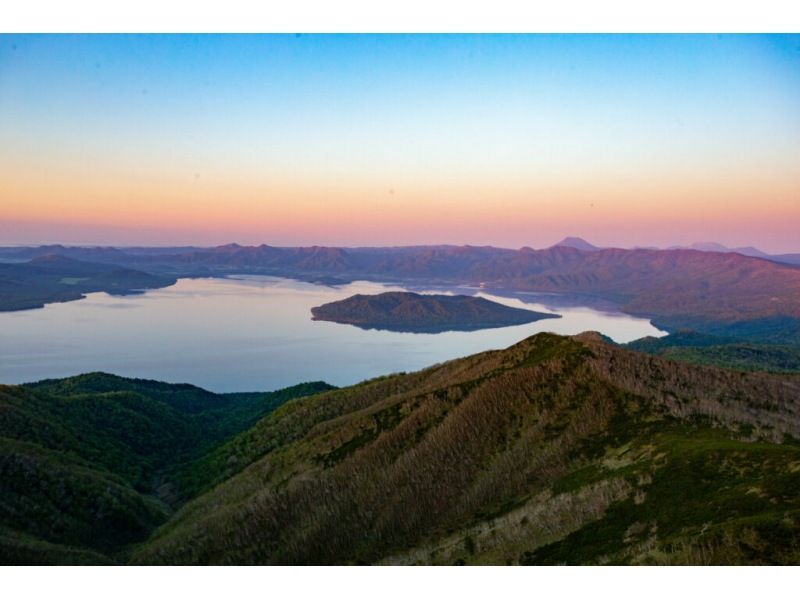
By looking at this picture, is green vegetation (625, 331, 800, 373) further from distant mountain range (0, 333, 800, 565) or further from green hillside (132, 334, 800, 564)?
green hillside (132, 334, 800, 564)

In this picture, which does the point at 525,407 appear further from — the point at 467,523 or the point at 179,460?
the point at 179,460

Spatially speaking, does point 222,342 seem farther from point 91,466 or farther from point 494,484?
point 494,484

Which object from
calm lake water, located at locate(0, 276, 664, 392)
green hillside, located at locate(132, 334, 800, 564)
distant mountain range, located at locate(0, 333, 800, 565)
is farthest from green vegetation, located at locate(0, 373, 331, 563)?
calm lake water, located at locate(0, 276, 664, 392)

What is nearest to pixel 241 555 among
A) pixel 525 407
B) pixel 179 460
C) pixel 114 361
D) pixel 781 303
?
pixel 525 407

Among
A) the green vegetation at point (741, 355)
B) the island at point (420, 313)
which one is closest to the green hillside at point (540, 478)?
the green vegetation at point (741, 355)

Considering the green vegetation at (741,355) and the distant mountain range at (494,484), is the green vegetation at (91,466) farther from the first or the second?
the green vegetation at (741,355)

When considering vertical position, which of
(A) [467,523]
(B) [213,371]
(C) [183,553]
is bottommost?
(B) [213,371]
